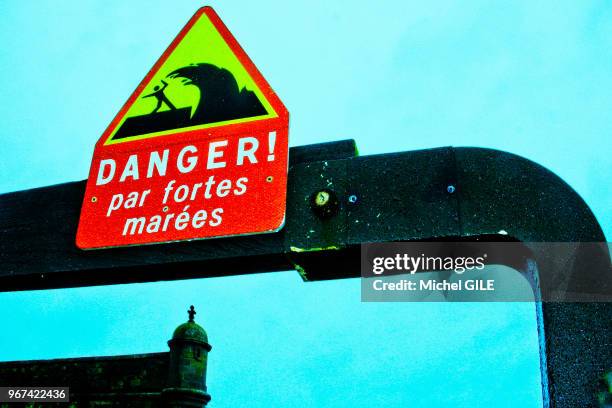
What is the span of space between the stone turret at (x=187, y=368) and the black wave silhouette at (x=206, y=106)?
4.42m

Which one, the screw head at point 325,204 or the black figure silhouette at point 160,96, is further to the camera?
the black figure silhouette at point 160,96

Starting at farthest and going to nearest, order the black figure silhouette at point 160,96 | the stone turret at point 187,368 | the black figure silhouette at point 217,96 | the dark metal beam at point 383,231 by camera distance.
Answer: the stone turret at point 187,368
the black figure silhouette at point 160,96
the black figure silhouette at point 217,96
the dark metal beam at point 383,231

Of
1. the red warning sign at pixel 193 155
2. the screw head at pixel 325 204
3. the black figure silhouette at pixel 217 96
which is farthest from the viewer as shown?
the black figure silhouette at pixel 217 96

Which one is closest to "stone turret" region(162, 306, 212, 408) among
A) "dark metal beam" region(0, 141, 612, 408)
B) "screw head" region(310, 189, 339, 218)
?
"dark metal beam" region(0, 141, 612, 408)

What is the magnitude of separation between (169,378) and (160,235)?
4.61 metres

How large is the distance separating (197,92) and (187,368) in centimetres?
476

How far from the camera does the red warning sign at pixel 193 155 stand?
7.86 ft

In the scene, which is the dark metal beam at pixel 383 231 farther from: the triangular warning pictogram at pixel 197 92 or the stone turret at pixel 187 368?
the stone turret at pixel 187 368

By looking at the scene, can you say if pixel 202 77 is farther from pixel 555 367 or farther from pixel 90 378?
pixel 90 378

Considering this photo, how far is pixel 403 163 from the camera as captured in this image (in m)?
2.30

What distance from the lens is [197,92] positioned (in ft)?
8.98

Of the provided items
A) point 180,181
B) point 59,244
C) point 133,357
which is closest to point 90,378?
point 133,357

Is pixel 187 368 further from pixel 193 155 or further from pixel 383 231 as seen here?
pixel 383 231

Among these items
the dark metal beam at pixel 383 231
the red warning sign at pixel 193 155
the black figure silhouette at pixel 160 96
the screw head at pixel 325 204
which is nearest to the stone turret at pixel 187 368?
the dark metal beam at pixel 383 231
